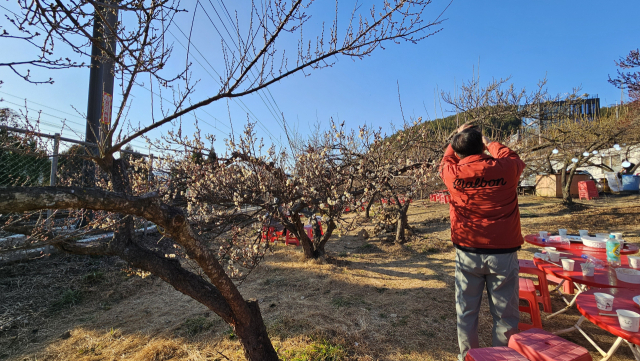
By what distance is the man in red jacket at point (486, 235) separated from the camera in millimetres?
2090

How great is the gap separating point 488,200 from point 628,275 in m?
1.52

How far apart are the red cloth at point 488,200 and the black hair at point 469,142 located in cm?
7

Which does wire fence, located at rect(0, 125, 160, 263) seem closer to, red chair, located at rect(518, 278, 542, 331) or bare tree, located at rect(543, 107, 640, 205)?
red chair, located at rect(518, 278, 542, 331)

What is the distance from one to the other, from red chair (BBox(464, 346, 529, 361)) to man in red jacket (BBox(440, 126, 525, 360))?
1.79 feet

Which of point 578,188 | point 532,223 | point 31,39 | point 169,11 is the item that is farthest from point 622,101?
point 31,39

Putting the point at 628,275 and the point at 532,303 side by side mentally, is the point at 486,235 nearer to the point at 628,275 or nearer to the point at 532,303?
the point at 532,303

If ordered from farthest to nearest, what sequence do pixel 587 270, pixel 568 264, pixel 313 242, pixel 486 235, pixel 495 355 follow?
pixel 313 242
pixel 568 264
pixel 587 270
pixel 486 235
pixel 495 355

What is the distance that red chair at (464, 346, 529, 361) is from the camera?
60.2 inches

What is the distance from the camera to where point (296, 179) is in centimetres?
399

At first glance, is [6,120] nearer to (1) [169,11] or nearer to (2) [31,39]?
(2) [31,39]

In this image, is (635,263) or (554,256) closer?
(635,263)

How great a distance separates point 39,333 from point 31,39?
363 centimetres

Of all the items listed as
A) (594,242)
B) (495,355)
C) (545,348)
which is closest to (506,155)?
→ (545,348)

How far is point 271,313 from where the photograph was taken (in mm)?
3447
